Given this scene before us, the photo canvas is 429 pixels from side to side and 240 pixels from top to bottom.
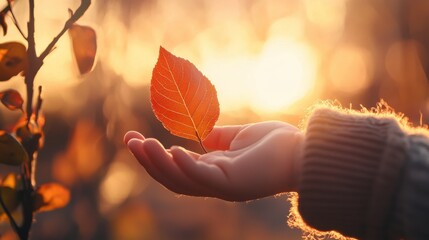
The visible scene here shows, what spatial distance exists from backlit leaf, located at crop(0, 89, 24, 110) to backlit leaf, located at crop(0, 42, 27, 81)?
50 mm

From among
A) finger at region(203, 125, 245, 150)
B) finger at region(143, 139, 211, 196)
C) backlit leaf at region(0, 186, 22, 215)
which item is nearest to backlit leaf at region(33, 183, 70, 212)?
backlit leaf at region(0, 186, 22, 215)

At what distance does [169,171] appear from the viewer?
724 millimetres

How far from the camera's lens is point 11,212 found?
0.67m

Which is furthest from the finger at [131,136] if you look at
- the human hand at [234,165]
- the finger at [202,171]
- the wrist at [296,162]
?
the wrist at [296,162]

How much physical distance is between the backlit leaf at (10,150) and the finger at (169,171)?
0.17m

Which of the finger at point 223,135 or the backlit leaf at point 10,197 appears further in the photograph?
the finger at point 223,135

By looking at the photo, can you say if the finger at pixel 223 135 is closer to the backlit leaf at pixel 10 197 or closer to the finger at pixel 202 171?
the finger at pixel 202 171

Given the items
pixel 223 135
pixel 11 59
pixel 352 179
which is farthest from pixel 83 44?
pixel 352 179

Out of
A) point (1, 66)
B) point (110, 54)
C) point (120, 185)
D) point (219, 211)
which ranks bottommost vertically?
point (219, 211)

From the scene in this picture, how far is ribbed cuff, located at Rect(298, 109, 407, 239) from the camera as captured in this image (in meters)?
0.75

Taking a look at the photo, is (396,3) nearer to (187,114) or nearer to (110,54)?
(110,54)

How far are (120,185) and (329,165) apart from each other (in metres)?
2.63

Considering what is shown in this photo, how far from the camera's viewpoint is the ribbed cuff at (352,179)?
75 cm

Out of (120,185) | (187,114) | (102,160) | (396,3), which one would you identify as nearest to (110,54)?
(102,160)
